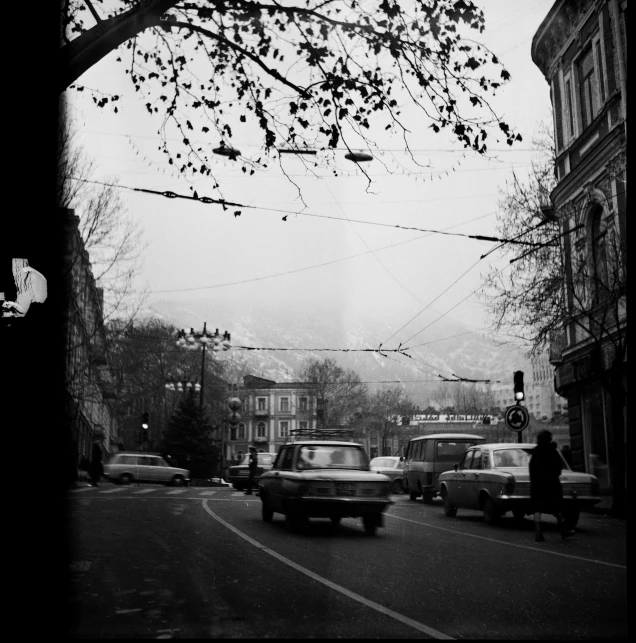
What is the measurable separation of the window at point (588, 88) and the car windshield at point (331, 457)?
14.5 meters

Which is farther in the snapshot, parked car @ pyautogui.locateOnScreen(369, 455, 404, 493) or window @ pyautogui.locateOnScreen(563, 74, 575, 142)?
parked car @ pyautogui.locateOnScreen(369, 455, 404, 493)

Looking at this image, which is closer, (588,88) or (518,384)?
(518,384)

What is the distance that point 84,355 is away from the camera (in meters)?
35.5

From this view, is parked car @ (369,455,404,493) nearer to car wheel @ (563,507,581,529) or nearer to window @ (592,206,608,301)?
window @ (592,206,608,301)

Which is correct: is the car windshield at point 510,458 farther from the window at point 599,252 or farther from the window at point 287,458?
the window at point 599,252

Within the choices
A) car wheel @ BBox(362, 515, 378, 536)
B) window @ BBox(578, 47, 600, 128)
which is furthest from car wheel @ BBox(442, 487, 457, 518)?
window @ BBox(578, 47, 600, 128)

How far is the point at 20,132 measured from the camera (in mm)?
7613

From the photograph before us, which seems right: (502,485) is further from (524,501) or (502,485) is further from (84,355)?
(84,355)

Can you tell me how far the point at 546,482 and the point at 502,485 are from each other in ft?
7.25

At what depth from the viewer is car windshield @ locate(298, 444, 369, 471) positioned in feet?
49.1

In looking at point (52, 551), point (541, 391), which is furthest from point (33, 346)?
point (541, 391)

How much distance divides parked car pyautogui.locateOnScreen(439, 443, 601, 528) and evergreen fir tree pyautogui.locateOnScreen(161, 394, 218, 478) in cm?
3515

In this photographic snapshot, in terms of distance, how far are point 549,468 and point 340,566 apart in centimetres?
551

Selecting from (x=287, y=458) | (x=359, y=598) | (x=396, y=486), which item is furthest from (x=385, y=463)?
(x=359, y=598)
